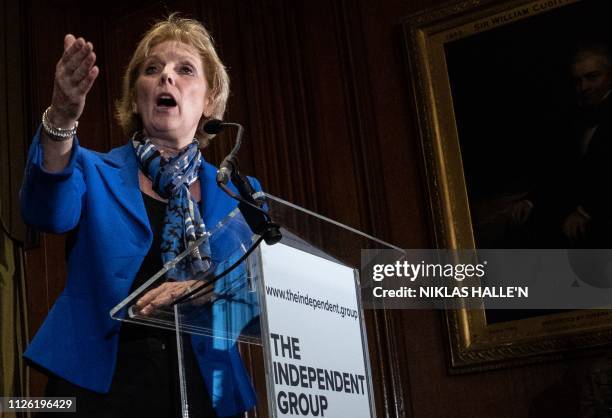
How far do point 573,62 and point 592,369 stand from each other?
1.50 m

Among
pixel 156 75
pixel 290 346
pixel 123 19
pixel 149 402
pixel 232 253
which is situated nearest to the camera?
pixel 290 346

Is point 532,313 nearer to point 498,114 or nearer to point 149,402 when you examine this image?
point 498,114

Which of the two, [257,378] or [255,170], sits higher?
[255,170]

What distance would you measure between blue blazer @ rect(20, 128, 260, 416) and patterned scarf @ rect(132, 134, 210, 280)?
0.05 m

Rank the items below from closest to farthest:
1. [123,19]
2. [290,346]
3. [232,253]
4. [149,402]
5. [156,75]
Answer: [290,346]
[232,253]
[149,402]
[156,75]
[123,19]

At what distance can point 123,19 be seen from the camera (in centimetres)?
563

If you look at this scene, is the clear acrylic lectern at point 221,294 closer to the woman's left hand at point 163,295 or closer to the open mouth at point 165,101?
the woman's left hand at point 163,295

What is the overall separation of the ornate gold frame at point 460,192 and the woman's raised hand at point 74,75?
2.73 meters

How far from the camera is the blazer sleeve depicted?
6.15ft

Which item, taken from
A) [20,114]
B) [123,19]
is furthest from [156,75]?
[123,19]

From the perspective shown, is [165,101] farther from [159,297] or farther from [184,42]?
[159,297]

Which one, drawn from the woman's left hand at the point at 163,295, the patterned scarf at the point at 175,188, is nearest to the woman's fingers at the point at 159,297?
the woman's left hand at the point at 163,295

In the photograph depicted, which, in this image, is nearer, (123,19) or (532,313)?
(532,313)

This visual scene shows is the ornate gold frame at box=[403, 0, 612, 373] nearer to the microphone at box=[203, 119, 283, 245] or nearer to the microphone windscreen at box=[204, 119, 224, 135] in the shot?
the microphone windscreen at box=[204, 119, 224, 135]
